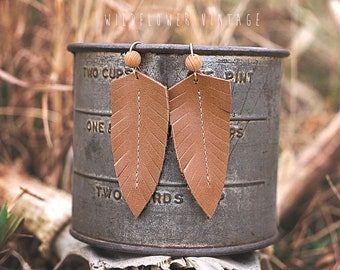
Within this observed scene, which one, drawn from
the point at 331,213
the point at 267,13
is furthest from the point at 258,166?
the point at 267,13

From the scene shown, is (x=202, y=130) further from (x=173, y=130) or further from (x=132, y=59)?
→ (x=132, y=59)

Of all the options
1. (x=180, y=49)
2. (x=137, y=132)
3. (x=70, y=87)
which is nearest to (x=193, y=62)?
(x=180, y=49)

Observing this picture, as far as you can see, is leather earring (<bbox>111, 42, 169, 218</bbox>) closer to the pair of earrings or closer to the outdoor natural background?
the pair of earrings

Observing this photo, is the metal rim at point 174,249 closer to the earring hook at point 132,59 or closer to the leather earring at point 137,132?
the leather earring at point 137,132

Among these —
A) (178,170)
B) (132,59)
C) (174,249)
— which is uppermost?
(132,59)

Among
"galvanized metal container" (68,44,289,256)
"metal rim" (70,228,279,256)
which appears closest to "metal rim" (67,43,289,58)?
"galvanized metal container" (68,44,289,256)

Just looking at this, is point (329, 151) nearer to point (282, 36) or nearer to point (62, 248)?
point (62, 248)

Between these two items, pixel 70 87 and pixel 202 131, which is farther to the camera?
pixel 70 87
